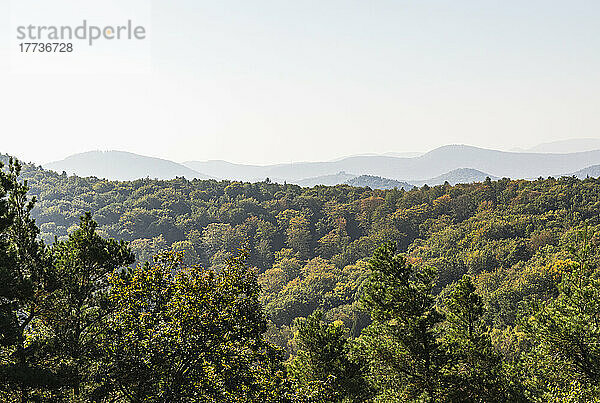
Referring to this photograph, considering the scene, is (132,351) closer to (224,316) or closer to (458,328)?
(224,316)

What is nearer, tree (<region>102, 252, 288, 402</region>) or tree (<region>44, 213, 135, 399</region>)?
tree (<region>102, 252, 288, 402</region>)

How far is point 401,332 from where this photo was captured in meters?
15.2

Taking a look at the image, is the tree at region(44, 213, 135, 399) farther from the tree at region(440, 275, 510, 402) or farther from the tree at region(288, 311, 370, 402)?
the tree at region(440, 275, 510, 402)

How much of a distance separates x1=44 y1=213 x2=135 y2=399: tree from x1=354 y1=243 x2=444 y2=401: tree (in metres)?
8.09

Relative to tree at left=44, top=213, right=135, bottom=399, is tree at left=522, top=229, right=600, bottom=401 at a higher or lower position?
lower

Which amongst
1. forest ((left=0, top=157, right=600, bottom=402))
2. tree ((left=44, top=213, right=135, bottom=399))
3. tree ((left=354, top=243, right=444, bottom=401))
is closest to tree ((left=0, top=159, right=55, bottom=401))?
forest ((left=0, top=157, right=600, bottom=402))

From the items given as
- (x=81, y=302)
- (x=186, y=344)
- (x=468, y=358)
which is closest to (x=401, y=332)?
(x=468, y=358)

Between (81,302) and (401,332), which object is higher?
(81,302)

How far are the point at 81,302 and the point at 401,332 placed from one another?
9.72 meters

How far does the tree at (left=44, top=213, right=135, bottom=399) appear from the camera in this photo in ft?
35.2

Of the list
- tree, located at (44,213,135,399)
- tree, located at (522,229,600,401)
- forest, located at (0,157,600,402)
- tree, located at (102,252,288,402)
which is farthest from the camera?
tree, located at (522,229,600,401)

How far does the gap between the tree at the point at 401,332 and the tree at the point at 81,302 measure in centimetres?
809

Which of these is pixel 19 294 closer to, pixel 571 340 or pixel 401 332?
pixel 401 332

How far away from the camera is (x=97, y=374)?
10.2 metres
